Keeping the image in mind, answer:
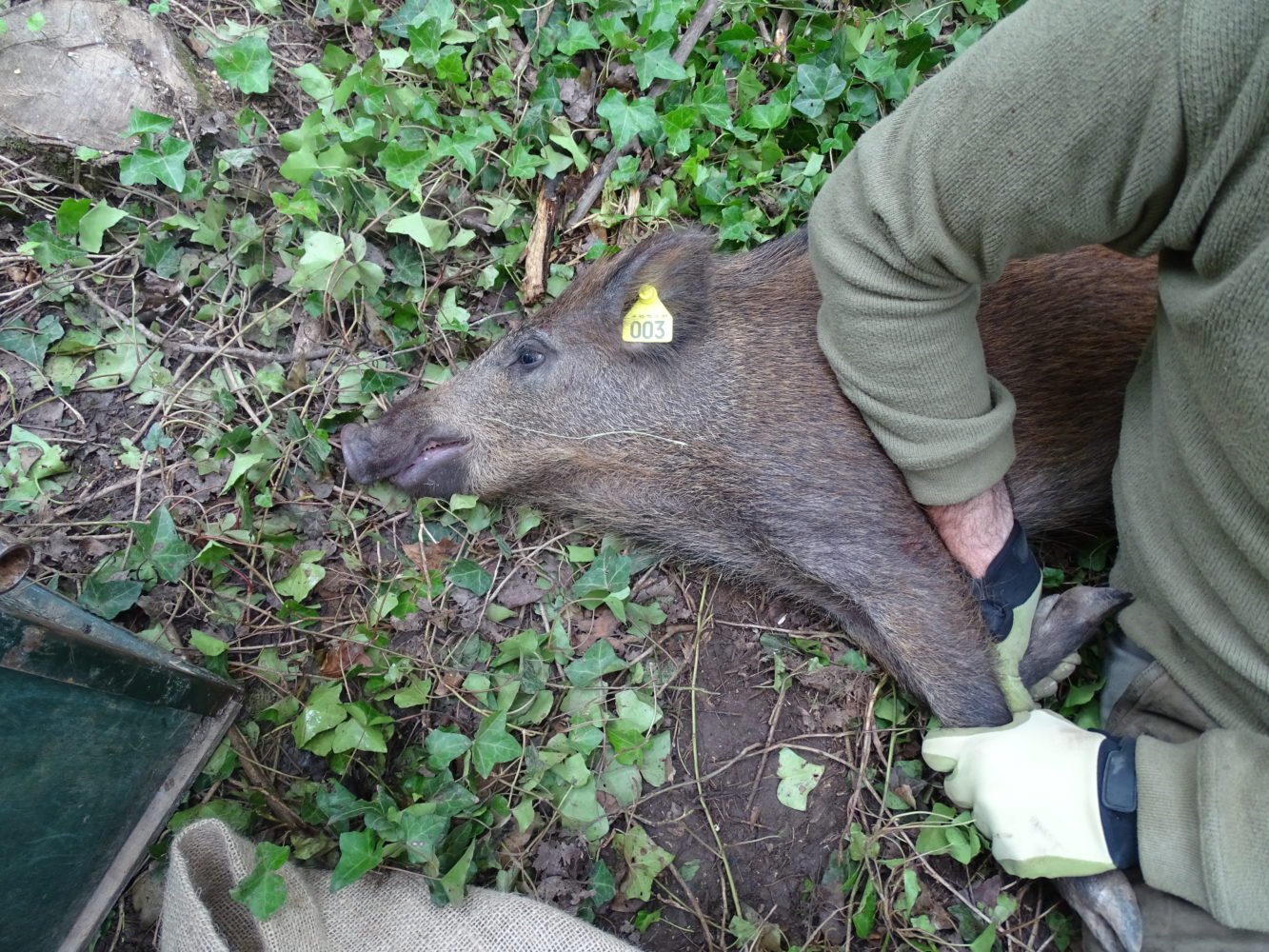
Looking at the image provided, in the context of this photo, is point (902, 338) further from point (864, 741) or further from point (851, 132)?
point (851, 132)

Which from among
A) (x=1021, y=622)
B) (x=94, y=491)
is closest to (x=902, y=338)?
(x=1021, y=622)

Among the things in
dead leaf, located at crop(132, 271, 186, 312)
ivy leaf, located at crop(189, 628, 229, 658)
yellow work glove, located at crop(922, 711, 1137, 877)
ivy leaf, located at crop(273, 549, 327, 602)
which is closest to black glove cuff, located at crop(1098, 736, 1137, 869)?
yellow work glove, located at crop(922, 711, 1137, 877)

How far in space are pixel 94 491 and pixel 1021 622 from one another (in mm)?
3903

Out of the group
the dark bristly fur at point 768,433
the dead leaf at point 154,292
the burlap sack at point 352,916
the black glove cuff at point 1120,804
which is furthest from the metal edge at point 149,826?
the black glove cuff at point 1120,804

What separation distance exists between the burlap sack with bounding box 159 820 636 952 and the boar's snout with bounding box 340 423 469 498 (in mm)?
1543

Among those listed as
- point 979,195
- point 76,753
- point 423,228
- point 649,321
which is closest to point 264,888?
point 76,753

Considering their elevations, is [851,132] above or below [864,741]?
above

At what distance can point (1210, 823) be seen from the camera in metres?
2.47

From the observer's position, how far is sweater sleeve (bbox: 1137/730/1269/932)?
95.2 inches

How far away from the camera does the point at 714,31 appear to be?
4453mm

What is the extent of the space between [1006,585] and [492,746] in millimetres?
2077

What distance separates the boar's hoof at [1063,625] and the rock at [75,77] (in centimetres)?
447

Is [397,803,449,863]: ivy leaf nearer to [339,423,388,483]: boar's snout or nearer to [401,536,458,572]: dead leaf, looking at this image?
[401,536,458,572]: dead leaf

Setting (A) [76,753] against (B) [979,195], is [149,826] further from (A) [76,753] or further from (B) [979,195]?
(B) [979,195]
